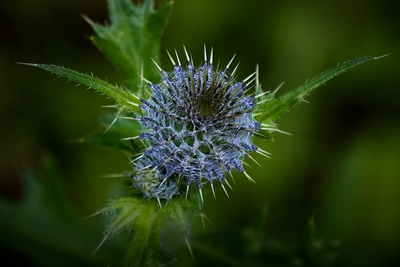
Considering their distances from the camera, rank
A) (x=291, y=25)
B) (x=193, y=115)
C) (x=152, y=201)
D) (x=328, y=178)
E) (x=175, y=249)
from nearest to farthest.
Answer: (x=193, y=115) < (x=152, y=201) < (x=175, y=249) < (x=328, y=178) < (x=291, y=25)

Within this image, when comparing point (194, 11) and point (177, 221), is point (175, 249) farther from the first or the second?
point (194, 11)

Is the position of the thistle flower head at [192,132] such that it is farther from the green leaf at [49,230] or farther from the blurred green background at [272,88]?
the blurred green background at [272,88]

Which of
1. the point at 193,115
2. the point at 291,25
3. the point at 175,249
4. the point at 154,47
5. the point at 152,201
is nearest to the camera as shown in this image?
the point at 193,115

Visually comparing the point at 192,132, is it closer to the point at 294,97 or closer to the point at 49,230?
the point at 294,97

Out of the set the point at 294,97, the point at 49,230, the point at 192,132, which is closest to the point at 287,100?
the point at 294,97

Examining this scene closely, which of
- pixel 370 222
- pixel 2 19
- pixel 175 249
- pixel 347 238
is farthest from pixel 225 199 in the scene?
pixel 2 19

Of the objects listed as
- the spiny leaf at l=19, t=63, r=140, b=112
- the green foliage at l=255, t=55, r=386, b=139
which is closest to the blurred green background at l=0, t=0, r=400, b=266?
the green foliage at l=255, t=55, r=386, b=139
